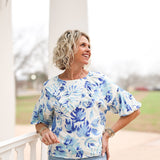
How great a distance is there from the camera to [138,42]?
716cm

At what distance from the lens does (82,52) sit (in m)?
1.30

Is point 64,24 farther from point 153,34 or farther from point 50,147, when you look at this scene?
point 153,34

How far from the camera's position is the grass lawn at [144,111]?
6.53m

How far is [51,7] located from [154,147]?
597cm

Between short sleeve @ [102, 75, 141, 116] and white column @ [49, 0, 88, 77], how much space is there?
2.44 ft

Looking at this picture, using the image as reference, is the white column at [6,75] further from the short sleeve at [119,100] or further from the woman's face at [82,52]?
the short sleeve at [119,100]

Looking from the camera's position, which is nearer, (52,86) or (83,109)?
(83,109)

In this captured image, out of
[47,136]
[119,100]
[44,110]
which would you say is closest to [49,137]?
[47,136]

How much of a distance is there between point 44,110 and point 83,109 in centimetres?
25

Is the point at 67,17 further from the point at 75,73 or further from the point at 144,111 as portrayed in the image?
the point at 144,111

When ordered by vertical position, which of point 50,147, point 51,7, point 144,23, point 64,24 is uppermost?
point 144,23

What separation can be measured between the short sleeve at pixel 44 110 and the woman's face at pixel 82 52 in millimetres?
250

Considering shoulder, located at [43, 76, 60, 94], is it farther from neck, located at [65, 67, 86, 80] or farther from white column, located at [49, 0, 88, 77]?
white column, located at [49, 0, 88, 77]

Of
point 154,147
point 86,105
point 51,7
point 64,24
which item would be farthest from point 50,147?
point 154,147
